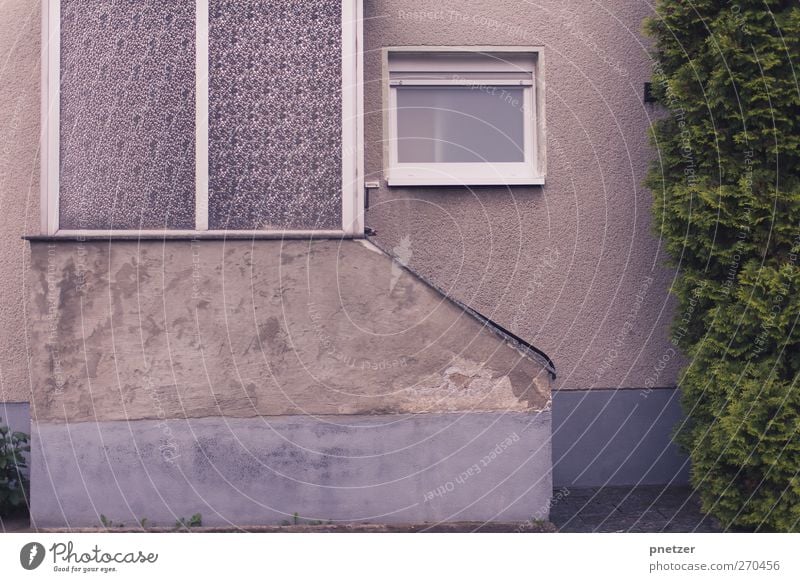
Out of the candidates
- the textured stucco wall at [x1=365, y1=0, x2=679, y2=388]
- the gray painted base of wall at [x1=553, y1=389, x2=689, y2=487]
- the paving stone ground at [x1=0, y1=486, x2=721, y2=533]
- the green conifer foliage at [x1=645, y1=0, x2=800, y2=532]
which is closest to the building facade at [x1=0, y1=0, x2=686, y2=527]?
the paving stone ground at [x1=0, y1=486, x2=721, y2=533]

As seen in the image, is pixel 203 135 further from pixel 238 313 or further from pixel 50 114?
pixel 238 313

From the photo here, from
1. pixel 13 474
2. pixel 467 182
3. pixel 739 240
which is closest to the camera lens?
pixel 739 240

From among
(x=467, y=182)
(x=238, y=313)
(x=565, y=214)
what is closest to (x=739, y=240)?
(x=565, y=214)

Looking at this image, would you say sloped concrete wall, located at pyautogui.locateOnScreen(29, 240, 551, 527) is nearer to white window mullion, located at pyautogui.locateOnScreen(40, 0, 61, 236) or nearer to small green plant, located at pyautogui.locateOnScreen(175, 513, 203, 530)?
small green plant, located at pyautogui.locateOnScreen(175, 513, 203, 530)

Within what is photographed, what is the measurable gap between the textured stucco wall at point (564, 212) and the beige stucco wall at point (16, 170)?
252 centimetres

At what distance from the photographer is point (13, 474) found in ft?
20.1

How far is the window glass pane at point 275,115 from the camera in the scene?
Answer: 5836 millimetres

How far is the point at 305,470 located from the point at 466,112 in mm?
3186

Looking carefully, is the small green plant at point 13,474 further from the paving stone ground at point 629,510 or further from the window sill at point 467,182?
the paving stone ground at point 629,510

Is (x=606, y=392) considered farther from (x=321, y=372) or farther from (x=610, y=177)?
(x=321, y=372)

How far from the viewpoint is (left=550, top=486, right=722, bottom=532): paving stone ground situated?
19.8 feet

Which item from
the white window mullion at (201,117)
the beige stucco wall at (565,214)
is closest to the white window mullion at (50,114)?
the white window mullion at (201,117)

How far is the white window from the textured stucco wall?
0.11 metres

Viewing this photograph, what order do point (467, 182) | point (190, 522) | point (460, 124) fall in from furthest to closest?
1. point (460, 124)
2. point (467, 182)
3. point (190, 522)
